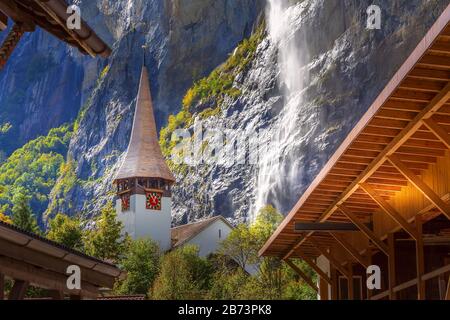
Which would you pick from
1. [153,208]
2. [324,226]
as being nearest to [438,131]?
[324,226]

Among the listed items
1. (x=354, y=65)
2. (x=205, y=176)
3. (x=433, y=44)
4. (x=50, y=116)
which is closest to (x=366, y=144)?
(x=433, y=44)

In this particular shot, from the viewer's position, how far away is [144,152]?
90062 millimetres

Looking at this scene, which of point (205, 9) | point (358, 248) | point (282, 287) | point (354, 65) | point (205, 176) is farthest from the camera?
point (205, 9)

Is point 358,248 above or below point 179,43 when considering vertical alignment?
below

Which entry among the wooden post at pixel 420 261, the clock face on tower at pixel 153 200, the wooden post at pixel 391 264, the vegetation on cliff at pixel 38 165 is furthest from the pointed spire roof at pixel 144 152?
the wooden post at pixel 420 261

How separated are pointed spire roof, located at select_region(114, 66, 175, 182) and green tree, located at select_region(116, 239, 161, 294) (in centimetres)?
1155

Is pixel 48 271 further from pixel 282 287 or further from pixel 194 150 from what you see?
pixel 194 150

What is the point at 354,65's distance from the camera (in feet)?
270

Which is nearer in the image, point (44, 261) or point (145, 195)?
point (44, 261)

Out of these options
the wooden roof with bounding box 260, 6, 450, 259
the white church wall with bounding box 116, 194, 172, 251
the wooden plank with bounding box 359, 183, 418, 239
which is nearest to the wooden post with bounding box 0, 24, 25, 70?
the wooden roof with bounding box 260, 6, 450, 259

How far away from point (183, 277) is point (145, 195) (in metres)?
22.6

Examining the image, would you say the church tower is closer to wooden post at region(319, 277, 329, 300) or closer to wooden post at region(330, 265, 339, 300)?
wooden post at region(319, 277, 329, 300)

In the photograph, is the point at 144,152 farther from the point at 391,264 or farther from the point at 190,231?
the point at 391,264
